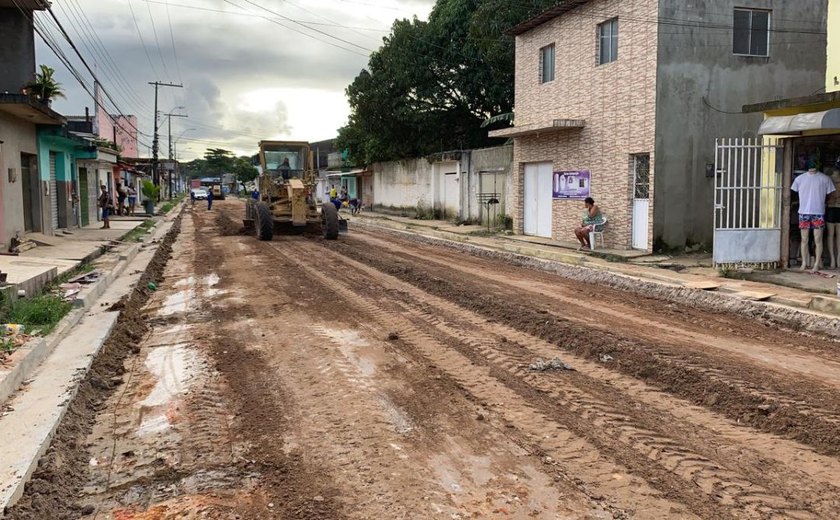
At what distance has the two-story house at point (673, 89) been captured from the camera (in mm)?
15859

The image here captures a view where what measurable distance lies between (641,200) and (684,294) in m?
5.75

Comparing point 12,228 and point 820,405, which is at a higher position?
point 12,228

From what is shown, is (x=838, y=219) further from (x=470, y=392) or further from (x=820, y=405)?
(x=470, y=392)


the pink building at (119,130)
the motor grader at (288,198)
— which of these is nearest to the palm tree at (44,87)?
the motor grader at (288,198)

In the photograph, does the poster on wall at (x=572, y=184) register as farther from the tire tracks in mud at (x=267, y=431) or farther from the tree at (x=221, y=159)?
the tree at (x=221, y=159)

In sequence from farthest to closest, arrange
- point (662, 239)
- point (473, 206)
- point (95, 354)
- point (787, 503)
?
point (473, 206) < point (662, 239) < point (95, 354) < point (787, 503)

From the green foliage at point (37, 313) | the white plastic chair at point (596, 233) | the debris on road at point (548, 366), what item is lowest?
the debris on road at point (548, 366)

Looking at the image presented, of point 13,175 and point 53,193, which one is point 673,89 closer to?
point 13,175

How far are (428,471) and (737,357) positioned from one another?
14.4ft

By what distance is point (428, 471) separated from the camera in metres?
4.44

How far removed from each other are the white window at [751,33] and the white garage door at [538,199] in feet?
20.7

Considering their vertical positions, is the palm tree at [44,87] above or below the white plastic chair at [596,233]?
above

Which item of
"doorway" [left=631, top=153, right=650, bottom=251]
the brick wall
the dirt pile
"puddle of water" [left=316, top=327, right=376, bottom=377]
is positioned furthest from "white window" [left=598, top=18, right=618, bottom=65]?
the dirt pile

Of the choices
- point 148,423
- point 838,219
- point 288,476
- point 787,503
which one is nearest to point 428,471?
point 288,476
